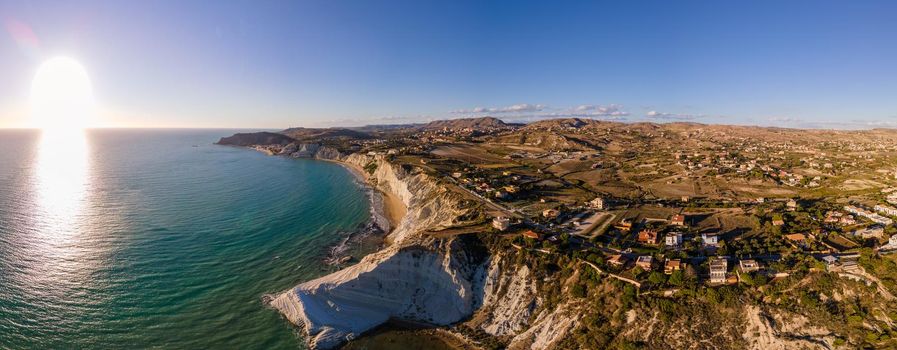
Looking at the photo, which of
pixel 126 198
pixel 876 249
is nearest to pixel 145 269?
pixel 126 198

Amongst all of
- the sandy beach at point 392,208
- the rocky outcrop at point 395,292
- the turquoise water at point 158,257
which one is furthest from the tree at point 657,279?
the sandy beach at point 392,208

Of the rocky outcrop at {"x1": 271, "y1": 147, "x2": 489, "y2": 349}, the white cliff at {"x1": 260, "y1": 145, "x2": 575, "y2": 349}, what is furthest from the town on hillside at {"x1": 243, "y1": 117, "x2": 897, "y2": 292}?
the rocky outcrop at {"x1": 271, "y1": 147, "x2": 489, "y2": 349}

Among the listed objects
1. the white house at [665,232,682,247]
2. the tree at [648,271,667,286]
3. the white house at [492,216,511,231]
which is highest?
the white house at [492,216,511,231]

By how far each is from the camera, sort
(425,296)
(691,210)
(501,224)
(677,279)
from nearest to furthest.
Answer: (677,279) → (425,296) → (501,224) → (691,210)

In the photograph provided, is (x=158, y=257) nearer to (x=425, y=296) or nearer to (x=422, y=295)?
(x=422, y=295)

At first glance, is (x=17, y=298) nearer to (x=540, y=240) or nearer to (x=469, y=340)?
(x=469, y=340)

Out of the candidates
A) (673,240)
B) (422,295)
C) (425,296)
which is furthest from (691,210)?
(422,295)

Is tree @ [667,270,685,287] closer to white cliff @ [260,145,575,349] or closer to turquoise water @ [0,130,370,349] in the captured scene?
white cliff @ [260,145,575,349]

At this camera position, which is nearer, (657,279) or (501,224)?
(657,279)

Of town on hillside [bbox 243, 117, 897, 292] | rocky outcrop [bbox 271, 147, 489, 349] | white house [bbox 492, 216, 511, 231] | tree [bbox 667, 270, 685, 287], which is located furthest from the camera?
white house [bbox 492, 216, 511, 231]
